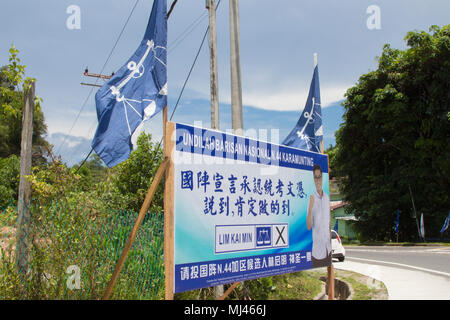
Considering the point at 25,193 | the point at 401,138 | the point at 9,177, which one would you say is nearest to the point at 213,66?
the point at 25,193

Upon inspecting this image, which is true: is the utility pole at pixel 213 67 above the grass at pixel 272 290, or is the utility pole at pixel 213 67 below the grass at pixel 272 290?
above

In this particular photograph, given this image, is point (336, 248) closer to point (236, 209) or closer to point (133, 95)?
point (236, 209)

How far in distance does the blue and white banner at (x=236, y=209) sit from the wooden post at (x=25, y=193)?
168 cm

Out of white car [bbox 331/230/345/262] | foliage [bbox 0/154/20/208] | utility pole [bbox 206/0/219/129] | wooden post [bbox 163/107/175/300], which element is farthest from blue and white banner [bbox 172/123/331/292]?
foliage [bbox 0/154/20/208]

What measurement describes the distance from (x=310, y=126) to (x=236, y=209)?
405cm

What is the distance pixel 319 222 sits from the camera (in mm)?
6742

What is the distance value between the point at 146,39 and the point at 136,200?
4514 mm

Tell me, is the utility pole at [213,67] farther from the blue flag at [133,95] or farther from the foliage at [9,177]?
the foliage at [9,177]

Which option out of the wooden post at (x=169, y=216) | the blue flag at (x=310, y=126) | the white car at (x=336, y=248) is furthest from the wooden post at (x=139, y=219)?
the white car at (x=336, y=248)

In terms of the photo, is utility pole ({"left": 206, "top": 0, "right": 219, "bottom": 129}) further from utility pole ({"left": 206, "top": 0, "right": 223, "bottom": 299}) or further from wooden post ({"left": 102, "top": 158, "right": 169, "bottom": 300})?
wooden post ({"left": 102, "top": 158, "right": 169, "bottom": 300})

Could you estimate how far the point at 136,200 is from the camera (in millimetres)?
8656

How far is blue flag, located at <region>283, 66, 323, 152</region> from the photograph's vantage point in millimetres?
8312

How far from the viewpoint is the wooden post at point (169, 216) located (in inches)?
167

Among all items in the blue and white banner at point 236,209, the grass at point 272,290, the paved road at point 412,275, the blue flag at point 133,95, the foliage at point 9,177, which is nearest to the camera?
the blue and white banner at point 236,209
